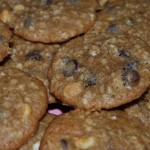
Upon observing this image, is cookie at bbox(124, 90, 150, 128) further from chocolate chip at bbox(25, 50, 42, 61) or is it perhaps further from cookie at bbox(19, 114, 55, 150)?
chocolate chip at bbox(25, 50, 42, 61)

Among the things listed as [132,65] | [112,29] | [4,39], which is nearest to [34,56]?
[4,39]

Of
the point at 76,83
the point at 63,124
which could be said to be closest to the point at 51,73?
the point at 76,83

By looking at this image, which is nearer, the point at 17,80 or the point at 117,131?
the point at 117,131

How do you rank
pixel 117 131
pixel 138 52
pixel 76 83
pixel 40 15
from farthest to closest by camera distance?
pixel 40 15 < pixel 138 52 < pixel 76 83 < pixel 117 131

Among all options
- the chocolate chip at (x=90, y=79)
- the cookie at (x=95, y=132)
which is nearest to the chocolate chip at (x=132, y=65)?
the chocolate chip at (x=90, y=79)

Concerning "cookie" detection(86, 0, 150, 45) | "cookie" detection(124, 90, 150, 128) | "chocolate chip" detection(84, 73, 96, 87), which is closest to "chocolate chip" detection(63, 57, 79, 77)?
"chocolate chip" detection(84, 73, 96, 87)

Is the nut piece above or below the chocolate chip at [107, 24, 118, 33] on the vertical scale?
below

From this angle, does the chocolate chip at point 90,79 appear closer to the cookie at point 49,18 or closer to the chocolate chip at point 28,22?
the cookie at point 49,18

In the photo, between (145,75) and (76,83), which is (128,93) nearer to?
(145,75)
